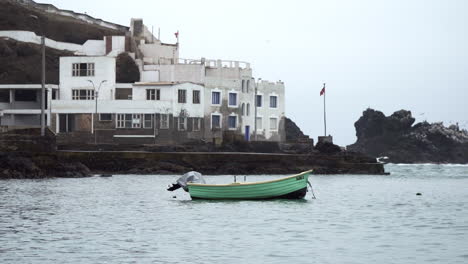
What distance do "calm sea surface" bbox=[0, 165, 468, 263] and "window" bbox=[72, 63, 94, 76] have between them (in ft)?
128

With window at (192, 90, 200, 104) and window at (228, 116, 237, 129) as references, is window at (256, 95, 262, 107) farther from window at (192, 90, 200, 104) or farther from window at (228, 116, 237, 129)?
window at (192, 90, 200, 104)

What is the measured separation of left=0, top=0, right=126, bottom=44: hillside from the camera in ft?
438

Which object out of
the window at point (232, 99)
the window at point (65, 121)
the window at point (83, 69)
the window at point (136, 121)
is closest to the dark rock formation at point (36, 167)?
the window at point (136, 121)

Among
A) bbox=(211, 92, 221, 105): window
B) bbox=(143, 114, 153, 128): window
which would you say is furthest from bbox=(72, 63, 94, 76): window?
bbox=(211, 92, 221, 105): window

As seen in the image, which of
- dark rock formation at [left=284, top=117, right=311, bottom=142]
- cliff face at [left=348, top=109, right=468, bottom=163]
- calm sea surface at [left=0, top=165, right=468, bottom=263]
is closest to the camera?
calm sea surface at [left=0, top=165, right=468, bottom=263]

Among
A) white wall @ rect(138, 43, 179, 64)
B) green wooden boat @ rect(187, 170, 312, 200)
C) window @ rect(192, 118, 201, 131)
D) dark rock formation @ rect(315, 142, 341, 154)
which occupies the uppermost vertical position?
white wall @ rect(138, 43, 179, 64)

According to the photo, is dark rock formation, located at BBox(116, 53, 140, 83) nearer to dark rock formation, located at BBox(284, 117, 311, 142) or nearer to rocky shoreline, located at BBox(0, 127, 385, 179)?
rocky shoreline, located at BBox(0, 127, 385, 179)

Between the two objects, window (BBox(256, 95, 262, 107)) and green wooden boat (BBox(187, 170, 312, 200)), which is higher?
window (BBox(256, 95, 262, 107))

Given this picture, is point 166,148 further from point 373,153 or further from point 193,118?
point 373,153

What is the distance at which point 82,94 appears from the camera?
106 meters

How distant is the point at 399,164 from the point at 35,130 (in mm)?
109436

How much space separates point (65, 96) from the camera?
106m

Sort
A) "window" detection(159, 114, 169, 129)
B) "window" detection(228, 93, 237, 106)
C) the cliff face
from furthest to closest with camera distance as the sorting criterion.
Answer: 1. the cliff face
2. "window" detection(228, 93, 237, 106)
3. "window" detection(159, 114, 169, 129)

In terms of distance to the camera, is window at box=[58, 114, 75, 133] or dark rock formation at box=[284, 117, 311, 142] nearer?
window at box=[58, 114, 75, 133]
